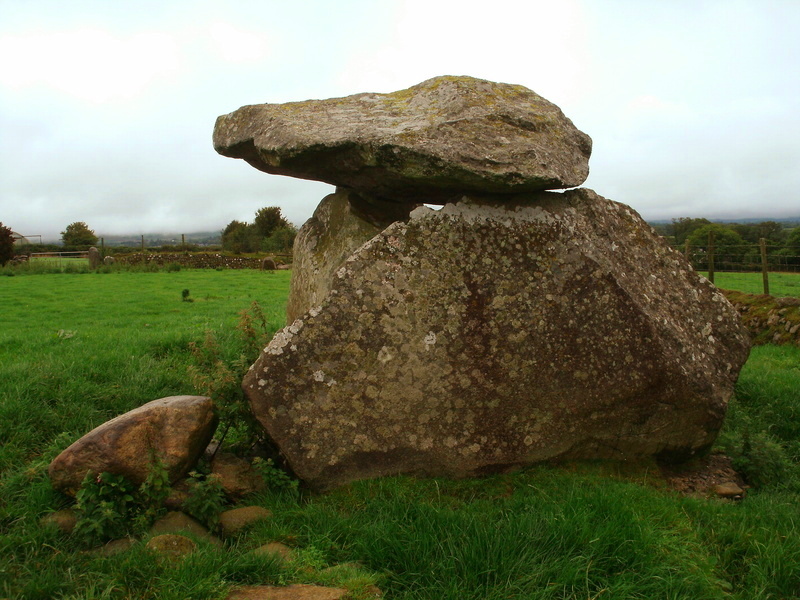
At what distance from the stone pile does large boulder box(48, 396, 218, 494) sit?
0.59 metres

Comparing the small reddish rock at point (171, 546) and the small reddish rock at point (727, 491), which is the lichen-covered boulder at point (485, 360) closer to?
the small reddish rock at point (727, 491)

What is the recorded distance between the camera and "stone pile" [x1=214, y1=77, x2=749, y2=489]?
16.5ft

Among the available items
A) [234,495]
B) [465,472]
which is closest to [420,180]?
[465,472]

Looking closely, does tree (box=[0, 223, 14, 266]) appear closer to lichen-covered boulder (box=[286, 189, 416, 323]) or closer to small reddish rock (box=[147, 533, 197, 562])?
lichen-covered boulder (box=[286, 189, 416, 323])

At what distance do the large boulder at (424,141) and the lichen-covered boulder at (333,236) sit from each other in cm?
34

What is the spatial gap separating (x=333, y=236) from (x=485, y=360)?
101 inches

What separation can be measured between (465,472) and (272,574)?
1.93 m

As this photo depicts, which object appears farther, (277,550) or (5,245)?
(5,245)

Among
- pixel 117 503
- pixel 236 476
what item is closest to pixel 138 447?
pixel 117 503

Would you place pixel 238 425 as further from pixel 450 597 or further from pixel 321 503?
pixel 450 597

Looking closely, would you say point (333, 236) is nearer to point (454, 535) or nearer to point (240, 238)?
point (454, 535)

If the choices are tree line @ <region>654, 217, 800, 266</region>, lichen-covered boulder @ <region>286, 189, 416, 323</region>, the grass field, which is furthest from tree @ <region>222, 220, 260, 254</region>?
the grass field

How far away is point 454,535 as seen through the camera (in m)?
4.11

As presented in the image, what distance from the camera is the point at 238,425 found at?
5.72 meters
